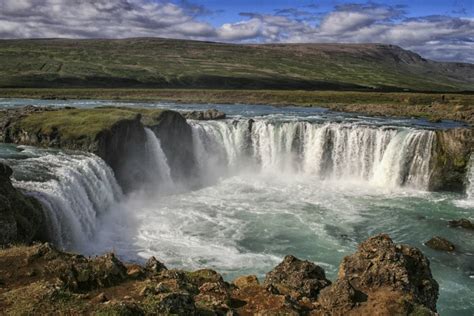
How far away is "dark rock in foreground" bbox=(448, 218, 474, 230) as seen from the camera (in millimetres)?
33250

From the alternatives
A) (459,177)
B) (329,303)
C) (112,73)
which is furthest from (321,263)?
(112,73)

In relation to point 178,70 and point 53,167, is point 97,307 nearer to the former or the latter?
point 53,167

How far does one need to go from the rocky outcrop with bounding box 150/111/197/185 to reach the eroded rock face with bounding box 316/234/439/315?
3180 centimetres

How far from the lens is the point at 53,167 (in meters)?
31.0

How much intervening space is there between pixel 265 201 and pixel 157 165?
11032 mm

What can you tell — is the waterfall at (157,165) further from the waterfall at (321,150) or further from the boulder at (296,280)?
the boulder at (296,280)

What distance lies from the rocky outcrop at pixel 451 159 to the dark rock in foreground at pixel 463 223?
1131 centimetres

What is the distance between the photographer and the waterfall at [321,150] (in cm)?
4644

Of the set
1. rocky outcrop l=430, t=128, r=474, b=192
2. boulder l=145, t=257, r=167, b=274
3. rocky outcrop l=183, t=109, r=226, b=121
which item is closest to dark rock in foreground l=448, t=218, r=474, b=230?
rocky outcrop l=430, t=128, r=474, b=192

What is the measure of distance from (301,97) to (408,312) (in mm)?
105805

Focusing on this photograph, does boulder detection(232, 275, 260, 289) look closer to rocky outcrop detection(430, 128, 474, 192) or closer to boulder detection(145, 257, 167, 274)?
boulder detection(145, 257, 167, 274)

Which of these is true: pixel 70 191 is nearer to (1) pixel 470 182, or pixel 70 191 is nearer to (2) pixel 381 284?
(2) pixel 381 284

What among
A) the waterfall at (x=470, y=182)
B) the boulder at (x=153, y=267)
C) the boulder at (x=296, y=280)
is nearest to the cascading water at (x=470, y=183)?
the waterfall at (x=470, y=182)

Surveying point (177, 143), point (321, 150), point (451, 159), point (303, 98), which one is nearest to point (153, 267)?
point (177, 143)
